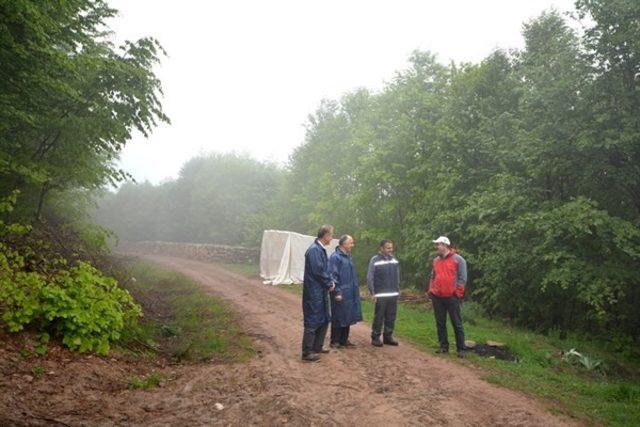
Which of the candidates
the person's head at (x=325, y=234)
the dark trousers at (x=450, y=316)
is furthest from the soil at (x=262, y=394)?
the person's head at (x=325, y=234)

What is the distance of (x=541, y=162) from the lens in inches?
477

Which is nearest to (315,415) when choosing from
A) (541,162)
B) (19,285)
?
(19,285)

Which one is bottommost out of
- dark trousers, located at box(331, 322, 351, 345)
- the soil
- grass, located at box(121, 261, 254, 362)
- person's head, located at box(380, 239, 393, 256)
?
grass, located at box(121, 261, 254, 362)

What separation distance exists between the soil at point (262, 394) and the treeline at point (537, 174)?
5869 millimetres

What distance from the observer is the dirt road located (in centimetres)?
439

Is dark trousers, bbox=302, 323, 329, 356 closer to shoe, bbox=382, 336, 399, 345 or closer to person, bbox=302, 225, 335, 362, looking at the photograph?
person, bbox=302, 225, 335, 362

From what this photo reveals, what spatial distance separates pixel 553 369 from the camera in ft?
25.0

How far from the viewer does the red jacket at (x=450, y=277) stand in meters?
7.20

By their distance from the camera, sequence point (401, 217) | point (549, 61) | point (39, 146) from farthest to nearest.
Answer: point (401, 217)
point (549, 61)
point (39, 146)

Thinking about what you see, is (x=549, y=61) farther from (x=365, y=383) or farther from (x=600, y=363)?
(x=365, y=383)

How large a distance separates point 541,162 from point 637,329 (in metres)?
5.24

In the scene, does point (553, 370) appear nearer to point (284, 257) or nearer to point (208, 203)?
point (284, 257)

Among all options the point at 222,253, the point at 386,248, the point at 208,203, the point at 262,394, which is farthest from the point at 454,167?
the point at 208,203

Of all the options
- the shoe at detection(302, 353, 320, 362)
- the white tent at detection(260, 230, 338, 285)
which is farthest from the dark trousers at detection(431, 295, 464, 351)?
the white tent at detection(260, 230, 338, 285)
